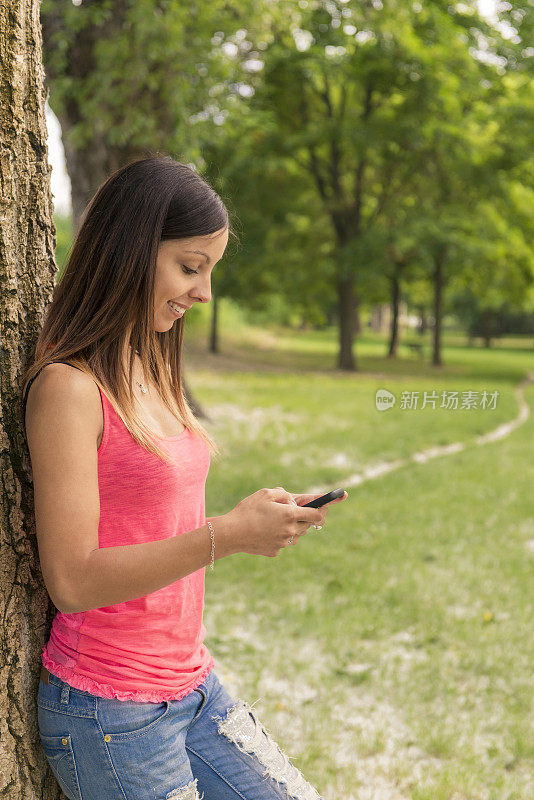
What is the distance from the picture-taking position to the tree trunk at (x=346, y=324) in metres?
23.6

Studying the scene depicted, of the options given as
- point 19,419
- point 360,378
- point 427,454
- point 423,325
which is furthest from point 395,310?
point 19,419

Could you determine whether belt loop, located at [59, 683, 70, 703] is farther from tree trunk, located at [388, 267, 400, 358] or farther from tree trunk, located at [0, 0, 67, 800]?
tree trunk, located at [388, 267, 400, 358]

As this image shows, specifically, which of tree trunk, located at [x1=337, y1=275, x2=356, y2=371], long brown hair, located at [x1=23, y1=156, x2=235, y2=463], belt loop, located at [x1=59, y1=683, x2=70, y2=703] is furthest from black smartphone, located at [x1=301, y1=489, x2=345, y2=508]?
tree trunk, located at [x1=337, y1=275, x2=356, y2=371]

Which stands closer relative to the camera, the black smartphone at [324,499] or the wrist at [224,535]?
the wrist at [224,535]

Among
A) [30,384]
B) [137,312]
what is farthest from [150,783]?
[137,312]

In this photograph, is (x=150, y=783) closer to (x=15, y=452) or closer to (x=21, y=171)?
(x=15, y=452)

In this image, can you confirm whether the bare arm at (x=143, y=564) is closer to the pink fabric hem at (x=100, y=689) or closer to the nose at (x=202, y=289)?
the pink fabric hem at (x=100, y=689)

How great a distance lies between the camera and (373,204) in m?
27.8

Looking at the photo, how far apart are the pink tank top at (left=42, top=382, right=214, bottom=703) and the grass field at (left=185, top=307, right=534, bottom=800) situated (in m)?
1.91

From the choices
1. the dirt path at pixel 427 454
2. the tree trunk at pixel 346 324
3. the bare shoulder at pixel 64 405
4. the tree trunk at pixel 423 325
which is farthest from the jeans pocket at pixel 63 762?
the tree trunk at pixel 423 325

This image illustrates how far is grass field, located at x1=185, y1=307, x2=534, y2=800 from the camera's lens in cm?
352

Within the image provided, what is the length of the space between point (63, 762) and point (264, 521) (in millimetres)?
731

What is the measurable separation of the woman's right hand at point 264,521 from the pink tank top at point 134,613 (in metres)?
0.24

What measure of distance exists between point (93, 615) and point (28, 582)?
0.76 feet
